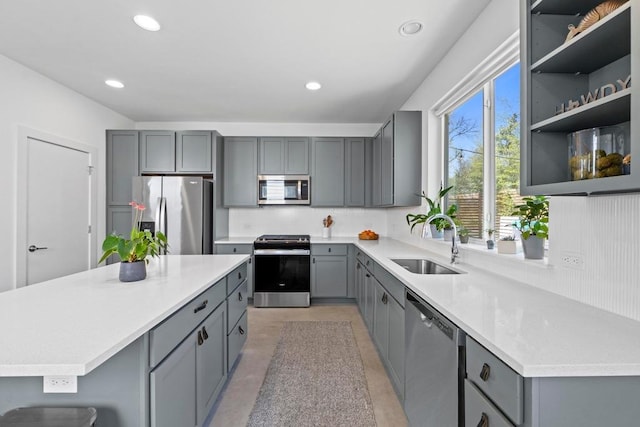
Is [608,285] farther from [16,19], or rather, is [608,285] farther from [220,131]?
[220,131]

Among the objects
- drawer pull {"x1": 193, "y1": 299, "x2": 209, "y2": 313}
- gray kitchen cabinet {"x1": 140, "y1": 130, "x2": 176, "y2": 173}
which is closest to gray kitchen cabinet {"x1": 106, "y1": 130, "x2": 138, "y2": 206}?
gray kitchen cabinet {"x1": 140, "y1": 130, "x2": 176, "y2": 173}

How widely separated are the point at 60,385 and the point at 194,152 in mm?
3601

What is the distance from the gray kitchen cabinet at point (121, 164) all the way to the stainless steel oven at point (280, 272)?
184cm

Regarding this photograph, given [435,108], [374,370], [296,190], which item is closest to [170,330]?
[374,370]

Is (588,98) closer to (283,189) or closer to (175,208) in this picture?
(283,189)

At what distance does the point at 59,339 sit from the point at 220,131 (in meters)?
4.09

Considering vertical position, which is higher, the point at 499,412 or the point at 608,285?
the point at 608,285

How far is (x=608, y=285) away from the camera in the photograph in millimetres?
1265

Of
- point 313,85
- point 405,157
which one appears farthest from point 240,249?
point 405,157

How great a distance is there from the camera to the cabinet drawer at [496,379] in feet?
2.87

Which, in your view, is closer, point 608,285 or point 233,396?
point 608,285

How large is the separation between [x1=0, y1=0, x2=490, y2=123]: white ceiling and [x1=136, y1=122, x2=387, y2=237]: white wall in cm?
85

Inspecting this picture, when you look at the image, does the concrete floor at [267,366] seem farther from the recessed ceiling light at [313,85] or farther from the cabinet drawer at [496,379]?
the recessed ceiling light at [313,85]

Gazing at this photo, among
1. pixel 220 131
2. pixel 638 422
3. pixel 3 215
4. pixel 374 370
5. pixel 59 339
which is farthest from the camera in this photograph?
pixel 220 131
